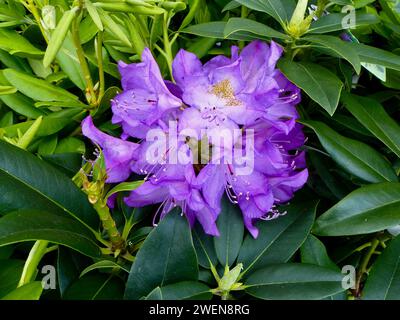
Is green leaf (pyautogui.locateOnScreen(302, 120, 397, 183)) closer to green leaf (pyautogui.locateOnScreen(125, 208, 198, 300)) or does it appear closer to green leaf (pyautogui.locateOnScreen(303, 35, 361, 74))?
green leaf (pyautogui.locateOnScreen(303, 35, 361, 74))

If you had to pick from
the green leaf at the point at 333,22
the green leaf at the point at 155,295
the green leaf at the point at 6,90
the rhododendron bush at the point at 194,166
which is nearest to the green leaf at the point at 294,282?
the rhododendron bush at the point at 194,166

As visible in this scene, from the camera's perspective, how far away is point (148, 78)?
30.8 inches

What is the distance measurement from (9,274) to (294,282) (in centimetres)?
40

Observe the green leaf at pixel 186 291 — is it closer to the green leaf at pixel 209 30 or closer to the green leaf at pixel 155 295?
the green leaf at pixel 155 295

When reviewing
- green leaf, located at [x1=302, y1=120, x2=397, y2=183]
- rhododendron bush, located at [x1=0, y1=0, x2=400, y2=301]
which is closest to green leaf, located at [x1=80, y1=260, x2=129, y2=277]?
rhododendron bush, located at [x1=0, y1=0, x2=400, y2=301]

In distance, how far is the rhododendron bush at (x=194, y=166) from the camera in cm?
74

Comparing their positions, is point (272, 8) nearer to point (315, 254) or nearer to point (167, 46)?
point (167, 46)

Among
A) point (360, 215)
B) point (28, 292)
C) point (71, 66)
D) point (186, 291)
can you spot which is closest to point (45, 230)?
point (28, 292)

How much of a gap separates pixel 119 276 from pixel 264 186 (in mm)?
251

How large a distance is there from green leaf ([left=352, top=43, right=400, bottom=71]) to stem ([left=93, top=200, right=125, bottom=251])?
0.42 m

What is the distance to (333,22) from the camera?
34.4 inches
